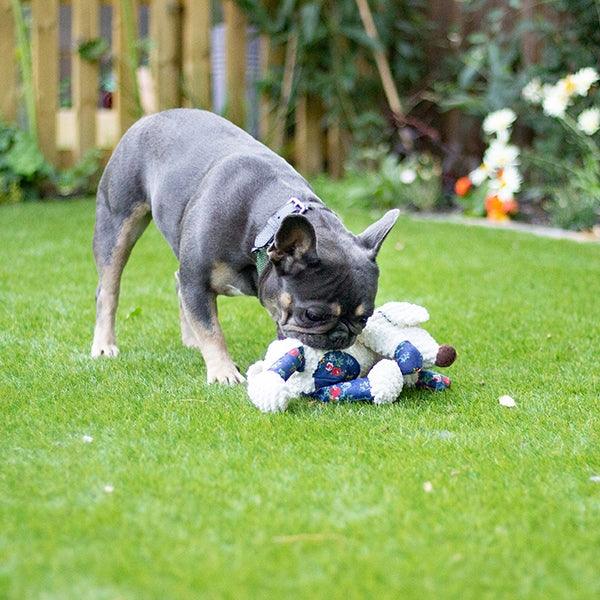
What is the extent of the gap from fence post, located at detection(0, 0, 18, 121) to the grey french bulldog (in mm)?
4757

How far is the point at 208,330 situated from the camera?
4.12 meters

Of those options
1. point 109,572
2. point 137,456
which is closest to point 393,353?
point 137,456

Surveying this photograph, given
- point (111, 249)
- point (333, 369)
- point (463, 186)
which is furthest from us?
point (463, 186)

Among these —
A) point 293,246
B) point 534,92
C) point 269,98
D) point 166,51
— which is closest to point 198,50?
point 166,51

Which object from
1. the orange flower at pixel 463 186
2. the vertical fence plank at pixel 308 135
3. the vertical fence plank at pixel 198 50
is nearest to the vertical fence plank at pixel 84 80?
the vertical fence plank at pixel 198 50

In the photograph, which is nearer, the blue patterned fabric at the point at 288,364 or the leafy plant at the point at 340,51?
the blue patterned fabric at the point at 288,364

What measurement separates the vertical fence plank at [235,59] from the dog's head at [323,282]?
19.8ft

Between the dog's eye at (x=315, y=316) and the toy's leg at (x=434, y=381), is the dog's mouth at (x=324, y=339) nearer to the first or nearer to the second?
the dog's eye at (x=315, y=316)

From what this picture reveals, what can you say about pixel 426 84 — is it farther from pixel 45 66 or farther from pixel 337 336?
pixel 337 336

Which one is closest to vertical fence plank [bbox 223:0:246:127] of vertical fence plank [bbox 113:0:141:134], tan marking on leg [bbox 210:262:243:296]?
vertical fence plank [bbox 113:0:141:134]

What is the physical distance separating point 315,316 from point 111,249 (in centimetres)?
139

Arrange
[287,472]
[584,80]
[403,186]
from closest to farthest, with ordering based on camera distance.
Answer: [287,472] → [584,80] → [403,186]

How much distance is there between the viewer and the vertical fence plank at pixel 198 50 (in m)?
9.26

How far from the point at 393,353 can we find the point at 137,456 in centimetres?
114
